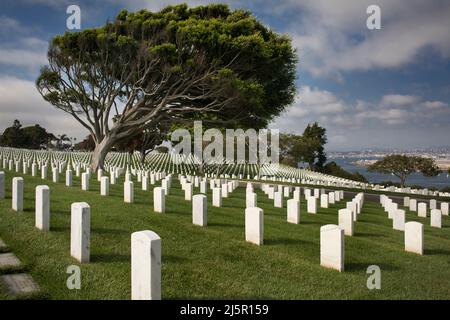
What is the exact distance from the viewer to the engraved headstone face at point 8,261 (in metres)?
4.42

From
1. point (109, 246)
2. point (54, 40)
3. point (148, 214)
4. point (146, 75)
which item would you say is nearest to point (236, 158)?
point (146, 75)

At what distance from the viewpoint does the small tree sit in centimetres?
4797

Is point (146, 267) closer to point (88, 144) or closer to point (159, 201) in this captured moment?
point (159, 201)

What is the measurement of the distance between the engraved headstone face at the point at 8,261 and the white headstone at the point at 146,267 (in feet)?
5.68

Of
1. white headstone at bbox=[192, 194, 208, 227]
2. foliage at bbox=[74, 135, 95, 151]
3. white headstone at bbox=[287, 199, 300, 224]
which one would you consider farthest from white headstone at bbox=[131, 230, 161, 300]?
foliage at bbox=[74, 135, 95, 151]

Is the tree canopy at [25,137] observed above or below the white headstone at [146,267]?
above

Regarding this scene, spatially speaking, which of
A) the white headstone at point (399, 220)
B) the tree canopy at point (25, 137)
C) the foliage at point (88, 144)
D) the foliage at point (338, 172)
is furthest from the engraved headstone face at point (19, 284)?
the tree canopy at point (25, 137)

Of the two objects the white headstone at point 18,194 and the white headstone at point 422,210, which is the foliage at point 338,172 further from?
the white headstone at point 18,194

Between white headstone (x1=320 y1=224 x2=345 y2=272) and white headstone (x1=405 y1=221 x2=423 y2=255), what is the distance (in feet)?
8.91

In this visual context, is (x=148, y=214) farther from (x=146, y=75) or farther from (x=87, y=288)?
(x=146, y=75)

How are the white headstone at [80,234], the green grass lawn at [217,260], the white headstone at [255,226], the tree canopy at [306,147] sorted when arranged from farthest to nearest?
1. the tree canopy at [306,147]
2. the white headstone at [255,226]
3. the white headstone at [80,234]
4. the green grass lawn at [217,260]

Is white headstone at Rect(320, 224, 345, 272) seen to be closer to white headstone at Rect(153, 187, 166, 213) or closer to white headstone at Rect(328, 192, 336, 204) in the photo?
white headstone at Rect(153, 187, 166, 213)

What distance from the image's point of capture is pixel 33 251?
5020 millimetres

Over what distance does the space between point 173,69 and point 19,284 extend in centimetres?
1849
